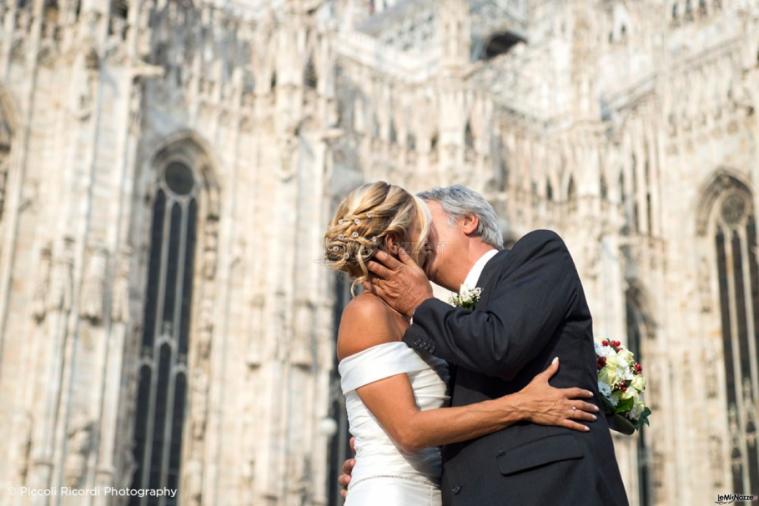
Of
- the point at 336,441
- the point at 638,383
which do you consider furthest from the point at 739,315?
the point at 638,383

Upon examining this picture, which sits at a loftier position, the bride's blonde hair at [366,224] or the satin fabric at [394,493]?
the bride's blonde hair at [366,224]

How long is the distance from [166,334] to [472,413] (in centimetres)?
1655

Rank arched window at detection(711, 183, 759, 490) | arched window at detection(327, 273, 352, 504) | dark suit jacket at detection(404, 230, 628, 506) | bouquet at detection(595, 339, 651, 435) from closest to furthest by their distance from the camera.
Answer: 1. dark suit jacket at detection(404, 230, 628, 506)
2. bouquet at detection(595, 339, 651, 435)
3. arched window at detection(327, 273, 352, 504)
4. arched window at detection(711, 183, 759, 490)

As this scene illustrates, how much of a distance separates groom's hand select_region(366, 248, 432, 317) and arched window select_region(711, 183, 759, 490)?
966 inches

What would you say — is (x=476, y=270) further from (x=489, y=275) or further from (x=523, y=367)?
(x=523, y=367)

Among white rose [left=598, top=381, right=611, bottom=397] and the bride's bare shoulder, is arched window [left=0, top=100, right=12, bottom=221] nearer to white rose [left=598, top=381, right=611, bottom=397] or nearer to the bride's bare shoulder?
the bride's bare shoulder

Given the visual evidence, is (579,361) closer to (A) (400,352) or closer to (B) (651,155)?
(A) (400,352)

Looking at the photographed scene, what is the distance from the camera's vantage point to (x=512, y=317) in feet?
10.6

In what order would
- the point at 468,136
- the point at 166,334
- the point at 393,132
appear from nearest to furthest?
the point at 166,334 < the point at 393,132 < the point at 468,136

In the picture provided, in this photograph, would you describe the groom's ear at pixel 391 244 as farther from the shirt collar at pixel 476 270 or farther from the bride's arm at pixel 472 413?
the bride's arm at pixel 472 413

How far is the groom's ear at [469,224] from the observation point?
3809 millimetres

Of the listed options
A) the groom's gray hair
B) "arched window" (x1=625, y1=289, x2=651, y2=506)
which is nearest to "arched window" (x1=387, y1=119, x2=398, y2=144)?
"arched window" (x1=625, y1=289, x2=651, y2=506)

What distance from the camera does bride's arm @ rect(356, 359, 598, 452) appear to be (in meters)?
3.24

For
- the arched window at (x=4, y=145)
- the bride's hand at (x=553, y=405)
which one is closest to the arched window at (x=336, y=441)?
the arched window at (x=4, y=145)
